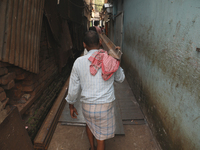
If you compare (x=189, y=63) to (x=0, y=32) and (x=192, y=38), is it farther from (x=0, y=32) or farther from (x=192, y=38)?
(x=0, y=32)

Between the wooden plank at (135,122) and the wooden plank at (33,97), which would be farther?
the wooden plank at (135,122)

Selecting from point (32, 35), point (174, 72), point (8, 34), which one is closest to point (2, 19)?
point (8, 34)

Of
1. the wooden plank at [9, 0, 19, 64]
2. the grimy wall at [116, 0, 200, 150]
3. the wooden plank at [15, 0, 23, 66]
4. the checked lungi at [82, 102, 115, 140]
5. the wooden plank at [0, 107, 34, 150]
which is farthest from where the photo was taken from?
the wooden plank at [15, 0, 23, 66]


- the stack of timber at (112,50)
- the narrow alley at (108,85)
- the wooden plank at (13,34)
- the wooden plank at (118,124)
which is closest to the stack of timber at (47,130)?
the narrow alley at (108,85)

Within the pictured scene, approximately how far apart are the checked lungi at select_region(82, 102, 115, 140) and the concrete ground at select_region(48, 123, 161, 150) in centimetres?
78

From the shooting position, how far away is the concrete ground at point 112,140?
2.38 metres

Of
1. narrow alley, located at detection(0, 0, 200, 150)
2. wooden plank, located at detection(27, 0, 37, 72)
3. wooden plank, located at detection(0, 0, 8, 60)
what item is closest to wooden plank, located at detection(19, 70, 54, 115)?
narrow alley, located at detection(0, 0, 200, 150)

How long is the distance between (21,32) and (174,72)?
2.26m

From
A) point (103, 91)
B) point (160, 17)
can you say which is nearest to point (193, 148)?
point (103, 91)

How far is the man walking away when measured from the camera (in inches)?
62.7

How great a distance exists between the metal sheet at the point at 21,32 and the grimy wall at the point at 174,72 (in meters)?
2.13

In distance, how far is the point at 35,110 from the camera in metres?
2.84

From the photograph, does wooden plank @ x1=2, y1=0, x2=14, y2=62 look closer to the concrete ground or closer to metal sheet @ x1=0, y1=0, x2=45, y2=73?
metal sheet @ x1=0, y1=0, x2=45, y2=73

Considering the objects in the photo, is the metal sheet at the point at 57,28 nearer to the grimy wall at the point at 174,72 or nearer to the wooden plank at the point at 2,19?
the wooden plank at the point at 2,19
